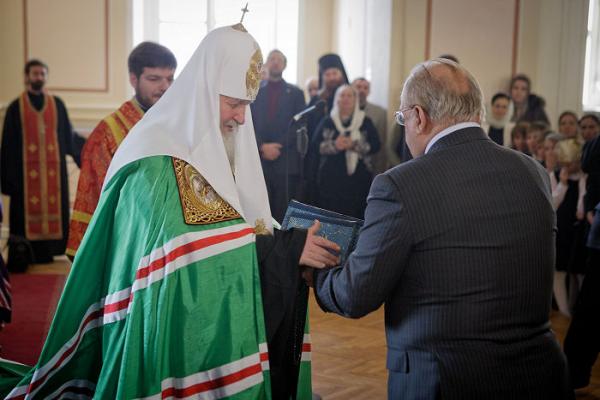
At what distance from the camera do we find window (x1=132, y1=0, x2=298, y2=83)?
→ 10977mm

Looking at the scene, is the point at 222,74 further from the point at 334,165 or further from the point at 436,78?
the point at 334,165

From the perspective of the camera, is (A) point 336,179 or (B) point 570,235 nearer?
(B) point 570,235

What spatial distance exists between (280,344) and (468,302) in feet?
2.94

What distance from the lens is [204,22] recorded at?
36.9 feet

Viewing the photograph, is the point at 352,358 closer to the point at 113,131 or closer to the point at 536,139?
the point at 113,131

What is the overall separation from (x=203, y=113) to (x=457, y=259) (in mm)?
1079

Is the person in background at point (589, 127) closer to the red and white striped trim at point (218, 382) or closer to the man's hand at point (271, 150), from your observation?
the man's hand at point (271, 150)

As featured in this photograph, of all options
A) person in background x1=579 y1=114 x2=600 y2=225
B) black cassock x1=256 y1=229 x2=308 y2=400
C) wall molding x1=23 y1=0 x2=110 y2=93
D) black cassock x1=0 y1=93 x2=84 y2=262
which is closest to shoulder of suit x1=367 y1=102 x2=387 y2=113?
black cassock x1=0 y1=93 x2=84 y2=262

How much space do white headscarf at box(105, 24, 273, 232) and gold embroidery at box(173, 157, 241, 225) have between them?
0.03m

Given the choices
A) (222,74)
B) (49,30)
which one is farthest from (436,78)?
(49,30)

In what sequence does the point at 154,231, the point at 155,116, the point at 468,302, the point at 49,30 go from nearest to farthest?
the point at 468,302
the point at 154,231
the point at 155,116
the point at 49,30

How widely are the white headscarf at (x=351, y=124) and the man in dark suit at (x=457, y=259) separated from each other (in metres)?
4.92

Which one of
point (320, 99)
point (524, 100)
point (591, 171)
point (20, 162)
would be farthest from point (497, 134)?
point (20, 162)

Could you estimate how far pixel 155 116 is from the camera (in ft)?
9.39
